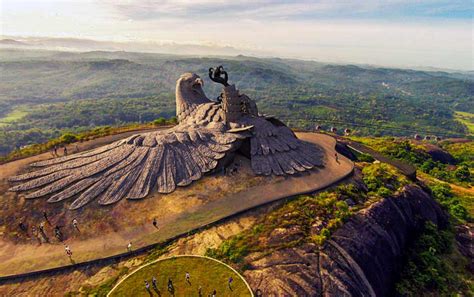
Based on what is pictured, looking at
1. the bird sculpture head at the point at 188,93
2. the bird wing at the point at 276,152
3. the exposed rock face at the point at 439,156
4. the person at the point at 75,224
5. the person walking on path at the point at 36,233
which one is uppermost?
the bird sculpture head at the point at 188,93

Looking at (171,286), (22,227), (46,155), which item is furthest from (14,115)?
(171,286)

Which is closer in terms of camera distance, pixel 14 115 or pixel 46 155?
pixel 46 155

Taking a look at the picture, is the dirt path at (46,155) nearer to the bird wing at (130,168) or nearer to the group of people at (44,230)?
the bird wing at (130,168)

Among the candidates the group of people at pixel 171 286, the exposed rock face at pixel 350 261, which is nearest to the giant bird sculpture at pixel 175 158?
the exposed rock face at pixel 350 261

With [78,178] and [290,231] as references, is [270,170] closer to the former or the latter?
[290,231]

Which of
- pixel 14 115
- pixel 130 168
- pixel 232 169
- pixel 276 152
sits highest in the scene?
pixel 276 152

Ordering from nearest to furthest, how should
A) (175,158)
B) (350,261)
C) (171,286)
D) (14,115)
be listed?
(171,286) → (350,261) → (175,158) → (14,115)

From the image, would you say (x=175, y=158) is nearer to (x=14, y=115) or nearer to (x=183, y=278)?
(x=183, y=278)
